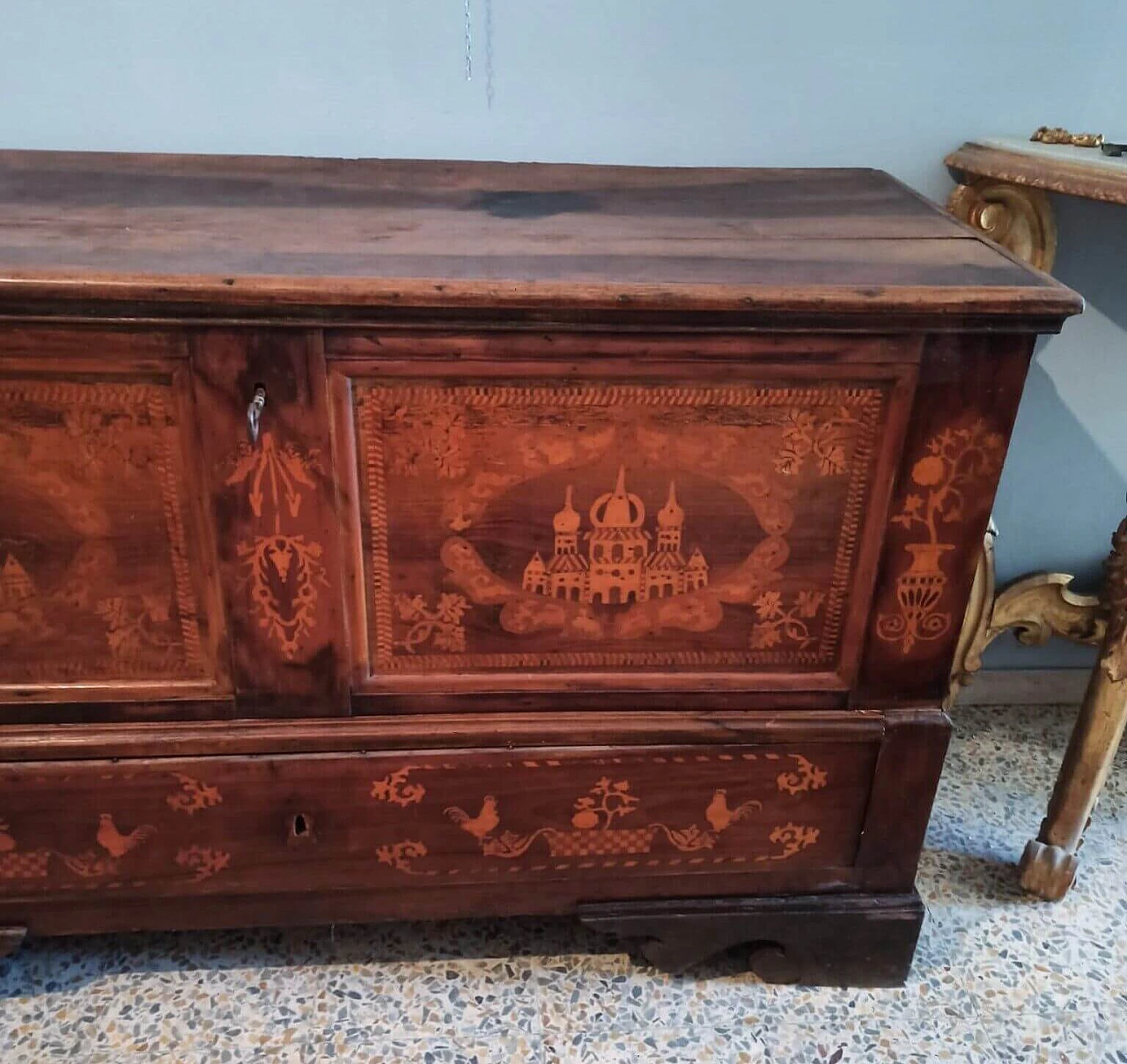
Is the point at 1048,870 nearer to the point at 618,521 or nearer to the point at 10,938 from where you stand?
the point at 618,521

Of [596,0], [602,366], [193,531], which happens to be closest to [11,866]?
[193,531]

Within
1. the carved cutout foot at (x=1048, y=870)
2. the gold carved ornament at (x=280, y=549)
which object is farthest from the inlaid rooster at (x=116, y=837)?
the carved cutout foot at (x=1048, y=870)

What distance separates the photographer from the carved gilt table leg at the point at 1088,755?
1.21 meters

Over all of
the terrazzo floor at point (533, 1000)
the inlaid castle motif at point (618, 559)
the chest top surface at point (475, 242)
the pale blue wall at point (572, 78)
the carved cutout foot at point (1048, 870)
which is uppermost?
the pale blue wall at point (572, 78)

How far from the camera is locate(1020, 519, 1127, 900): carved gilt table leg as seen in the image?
47.8 inches

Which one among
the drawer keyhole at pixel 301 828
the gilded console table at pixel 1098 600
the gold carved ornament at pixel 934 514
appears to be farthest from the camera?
the gilded console table at pixel 1098 600

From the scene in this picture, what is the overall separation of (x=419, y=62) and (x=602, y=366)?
1.92 ft

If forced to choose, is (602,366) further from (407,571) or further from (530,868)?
(530,868)

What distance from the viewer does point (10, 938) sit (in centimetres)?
106

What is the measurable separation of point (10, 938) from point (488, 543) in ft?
2.21

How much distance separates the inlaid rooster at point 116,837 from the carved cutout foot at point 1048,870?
1064 millimetres

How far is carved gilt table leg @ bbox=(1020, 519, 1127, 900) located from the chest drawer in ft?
1.14

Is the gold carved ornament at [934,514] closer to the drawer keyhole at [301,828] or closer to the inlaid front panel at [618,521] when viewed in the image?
the inlaid front panel at [618,521]

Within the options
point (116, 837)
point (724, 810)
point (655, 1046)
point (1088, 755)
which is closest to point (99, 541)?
point (116, 837)
